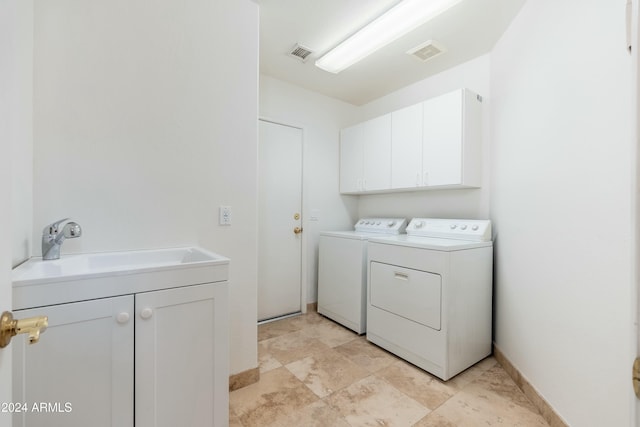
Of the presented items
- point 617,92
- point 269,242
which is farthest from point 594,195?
point 269,242

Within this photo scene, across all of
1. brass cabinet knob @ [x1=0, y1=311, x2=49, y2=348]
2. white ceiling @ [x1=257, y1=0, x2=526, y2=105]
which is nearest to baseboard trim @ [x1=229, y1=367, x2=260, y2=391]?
brass cabinet knob @ [x1=0, y1=311, x2=49, y2=348]

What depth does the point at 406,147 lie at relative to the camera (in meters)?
2.69

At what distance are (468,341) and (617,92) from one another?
1670 millimetres

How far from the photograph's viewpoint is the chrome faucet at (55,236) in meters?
1.28

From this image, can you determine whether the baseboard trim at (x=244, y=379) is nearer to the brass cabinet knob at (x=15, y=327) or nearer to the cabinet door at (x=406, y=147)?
the brass cabinet knob at (x=15, y=327)

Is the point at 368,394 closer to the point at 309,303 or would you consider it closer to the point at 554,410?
the point at 554,410

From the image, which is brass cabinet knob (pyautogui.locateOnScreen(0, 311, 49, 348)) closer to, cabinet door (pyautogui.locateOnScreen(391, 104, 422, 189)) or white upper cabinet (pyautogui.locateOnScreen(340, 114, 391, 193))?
cabinet door (pyautogui.locateOnScreen(391, 104, 422, 189))

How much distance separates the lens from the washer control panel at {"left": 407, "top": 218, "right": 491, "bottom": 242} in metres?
2.22

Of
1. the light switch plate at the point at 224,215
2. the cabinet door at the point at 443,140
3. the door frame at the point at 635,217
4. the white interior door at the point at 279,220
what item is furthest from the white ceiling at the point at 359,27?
the door frame at the point at 635,217

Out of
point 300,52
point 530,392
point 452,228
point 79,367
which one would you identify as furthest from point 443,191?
point 79,367

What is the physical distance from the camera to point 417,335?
2064mm

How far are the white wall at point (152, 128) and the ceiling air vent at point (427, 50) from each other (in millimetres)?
1319

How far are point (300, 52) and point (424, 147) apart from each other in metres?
1.35

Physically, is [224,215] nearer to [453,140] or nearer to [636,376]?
[636,376]
